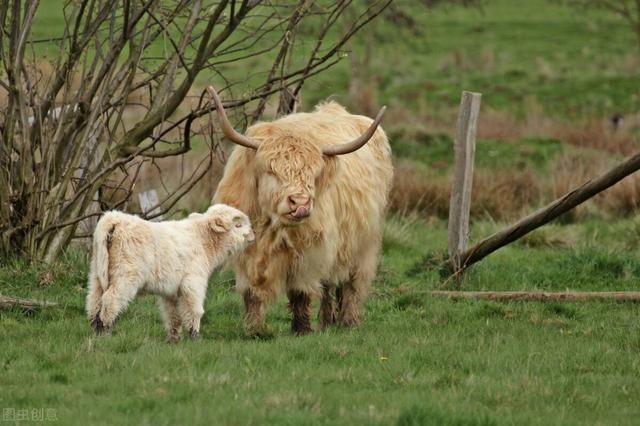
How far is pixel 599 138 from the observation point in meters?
20.8

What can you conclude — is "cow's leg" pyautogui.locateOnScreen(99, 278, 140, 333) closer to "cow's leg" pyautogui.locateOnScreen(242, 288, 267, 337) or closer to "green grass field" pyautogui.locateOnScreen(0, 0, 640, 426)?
"green grass field" pyautogui.locateOnScreen(0, 0, 640, 426)

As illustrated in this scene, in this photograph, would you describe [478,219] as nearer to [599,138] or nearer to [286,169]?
[599,138]

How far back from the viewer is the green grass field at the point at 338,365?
19.2 feet

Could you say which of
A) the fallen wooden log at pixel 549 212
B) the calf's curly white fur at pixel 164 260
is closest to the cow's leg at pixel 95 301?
the calf's curly white fur at pixel 164 260

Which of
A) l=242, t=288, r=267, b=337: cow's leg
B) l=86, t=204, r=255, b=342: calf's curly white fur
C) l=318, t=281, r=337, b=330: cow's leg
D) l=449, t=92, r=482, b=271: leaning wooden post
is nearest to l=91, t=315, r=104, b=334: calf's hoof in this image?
l=86, t=204, r=255, b=342: calf's curly white fur

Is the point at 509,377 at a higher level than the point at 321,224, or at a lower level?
lower

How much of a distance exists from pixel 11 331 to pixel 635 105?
2082 centimetres

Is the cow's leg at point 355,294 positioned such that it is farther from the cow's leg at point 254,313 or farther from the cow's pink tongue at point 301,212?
the cow's pink tongue at point 301,212

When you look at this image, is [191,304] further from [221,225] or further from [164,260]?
[221,225]

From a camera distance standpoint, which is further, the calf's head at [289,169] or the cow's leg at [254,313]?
the cow's leg at [254,313]

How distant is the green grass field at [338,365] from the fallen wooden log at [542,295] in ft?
0.45

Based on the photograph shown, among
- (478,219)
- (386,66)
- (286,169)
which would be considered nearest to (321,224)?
(286,169)

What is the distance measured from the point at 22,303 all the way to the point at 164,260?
1.67 meters

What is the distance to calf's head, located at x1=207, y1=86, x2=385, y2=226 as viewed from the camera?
7.83 metres
